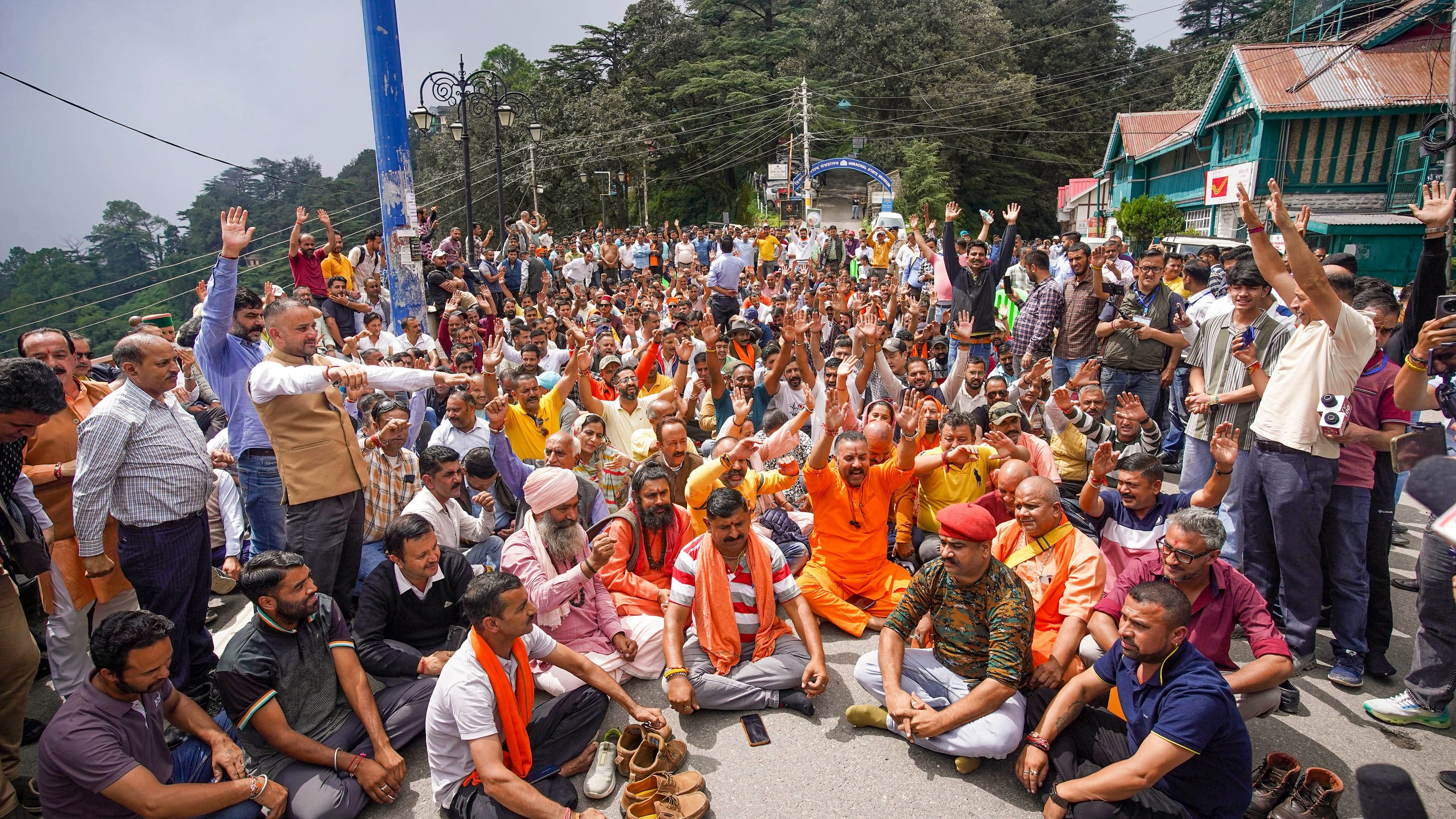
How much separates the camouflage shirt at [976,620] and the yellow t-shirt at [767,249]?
16.2 metres

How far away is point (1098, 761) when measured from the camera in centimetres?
323

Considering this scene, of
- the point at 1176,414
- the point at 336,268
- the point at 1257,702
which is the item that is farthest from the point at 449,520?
→ the point at 336,268

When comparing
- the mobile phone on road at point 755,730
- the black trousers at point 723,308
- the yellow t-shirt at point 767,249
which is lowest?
the mobile phone on road at point 755,730

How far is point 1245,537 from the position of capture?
428 centimetres

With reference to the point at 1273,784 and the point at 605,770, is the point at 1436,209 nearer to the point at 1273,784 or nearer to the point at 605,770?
the point at 1273,784

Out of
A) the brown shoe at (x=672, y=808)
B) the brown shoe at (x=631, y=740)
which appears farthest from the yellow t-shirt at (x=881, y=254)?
the brown shoe at (x=672, y=808)

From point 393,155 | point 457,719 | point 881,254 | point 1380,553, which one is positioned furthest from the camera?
point 881,254

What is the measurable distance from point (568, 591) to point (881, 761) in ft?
5.83

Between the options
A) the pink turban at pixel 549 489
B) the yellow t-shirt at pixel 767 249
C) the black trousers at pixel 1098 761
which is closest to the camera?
the black trousers at pixel 1098 761

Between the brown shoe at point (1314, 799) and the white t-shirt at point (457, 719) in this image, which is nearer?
the brown shoe at point (1314, 799)

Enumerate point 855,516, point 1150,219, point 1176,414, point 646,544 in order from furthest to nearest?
1. point 1150,219
2. point 1176,414
3. point 855,516
4. point 646,544

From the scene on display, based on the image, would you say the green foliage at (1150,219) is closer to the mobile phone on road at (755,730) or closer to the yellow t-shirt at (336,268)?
the yellow t-shirt at (336,268)

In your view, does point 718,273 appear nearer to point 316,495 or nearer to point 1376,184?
point 316,495

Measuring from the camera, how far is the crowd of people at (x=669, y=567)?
10.3 feet
